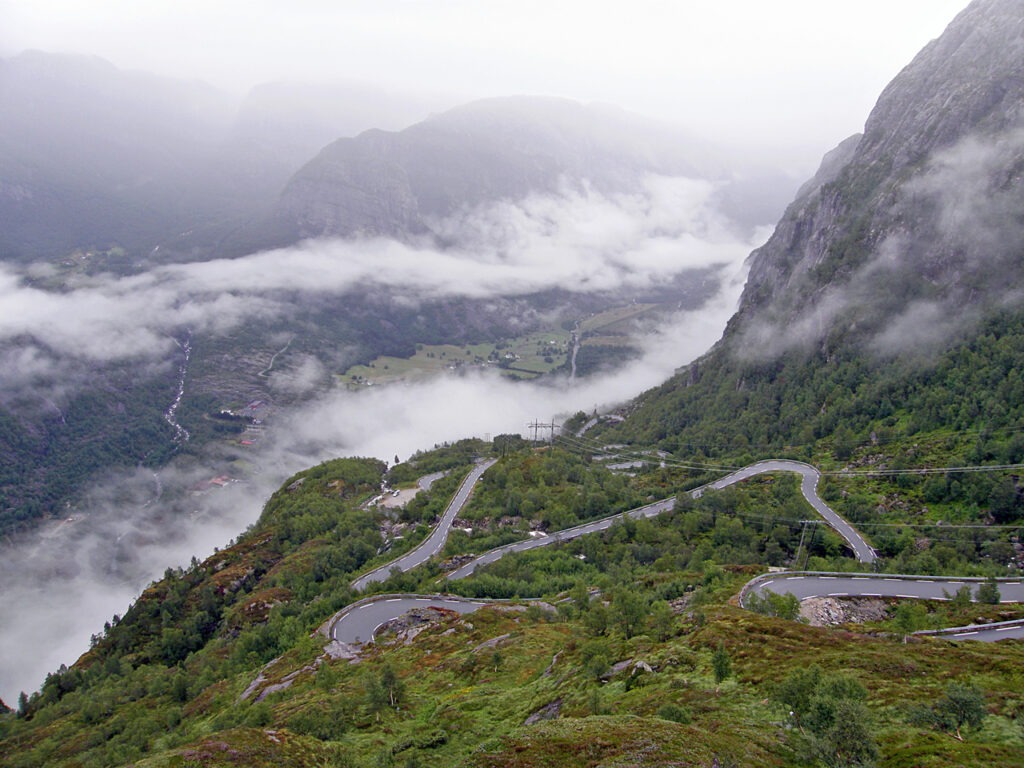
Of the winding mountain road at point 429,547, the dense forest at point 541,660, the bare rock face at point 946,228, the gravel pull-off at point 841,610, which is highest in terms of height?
the bare rock face at point 946,228

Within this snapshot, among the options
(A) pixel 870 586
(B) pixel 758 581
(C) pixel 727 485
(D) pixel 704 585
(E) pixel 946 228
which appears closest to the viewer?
(A) pixel 870 586

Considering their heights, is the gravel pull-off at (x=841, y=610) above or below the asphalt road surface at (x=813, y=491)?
below

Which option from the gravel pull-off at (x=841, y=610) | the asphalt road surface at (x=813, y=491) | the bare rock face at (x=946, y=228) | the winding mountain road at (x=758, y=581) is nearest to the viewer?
the gravel pull-off at (x=841, y=610)

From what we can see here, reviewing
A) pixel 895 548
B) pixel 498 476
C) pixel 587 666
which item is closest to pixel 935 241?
pixel 895 548

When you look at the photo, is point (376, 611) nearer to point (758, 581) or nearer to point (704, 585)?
point (704, 585)

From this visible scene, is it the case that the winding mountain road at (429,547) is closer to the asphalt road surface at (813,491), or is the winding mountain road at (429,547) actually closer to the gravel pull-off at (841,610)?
the asphalt road surface at (813,491)

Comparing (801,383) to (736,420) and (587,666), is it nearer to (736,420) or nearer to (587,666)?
(736,420)

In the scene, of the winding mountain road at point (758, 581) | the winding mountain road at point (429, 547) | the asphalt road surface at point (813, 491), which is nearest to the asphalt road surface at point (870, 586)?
the winding mountain road at point (758, 581)

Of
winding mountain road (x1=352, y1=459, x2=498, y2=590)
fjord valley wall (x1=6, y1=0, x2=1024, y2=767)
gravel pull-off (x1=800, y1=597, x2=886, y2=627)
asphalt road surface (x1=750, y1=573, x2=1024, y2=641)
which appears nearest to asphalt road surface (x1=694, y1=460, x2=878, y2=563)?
fjord valley wall (x1=6, y1=0, x2=1024, y2=767)

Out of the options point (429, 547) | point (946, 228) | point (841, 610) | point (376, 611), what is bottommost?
point (841, 610)

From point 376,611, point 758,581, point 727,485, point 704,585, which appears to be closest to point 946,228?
point 727,485
